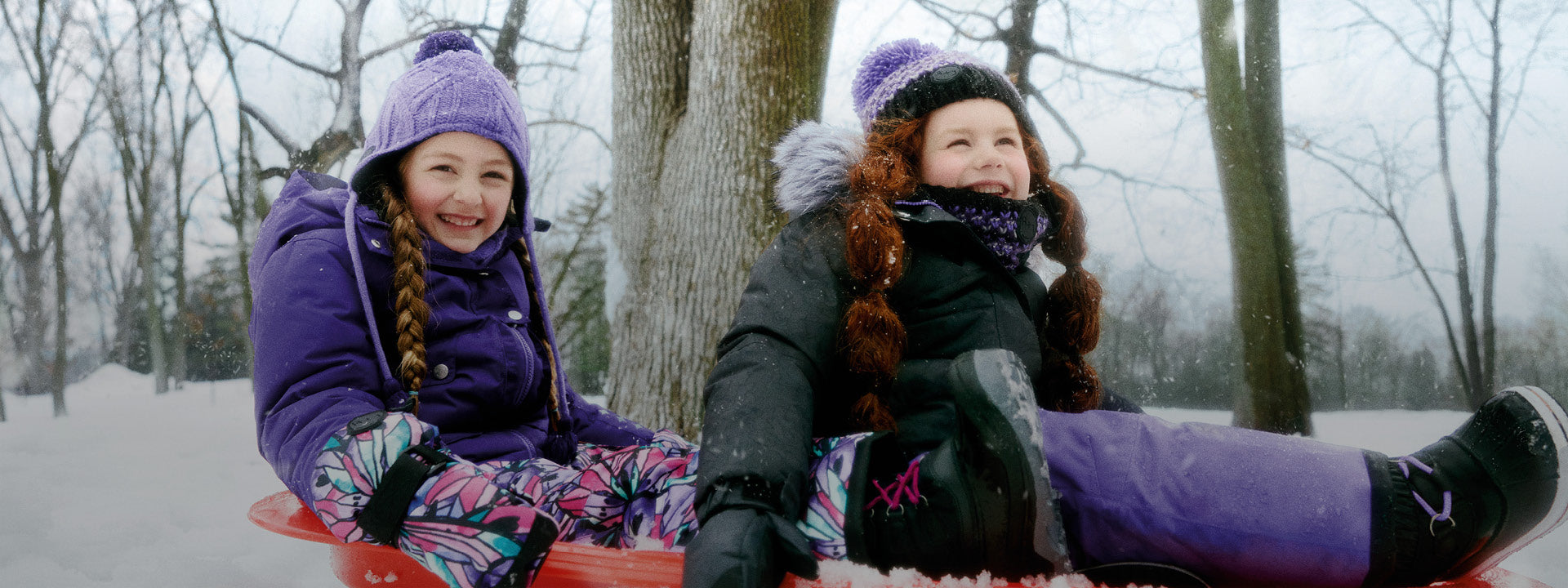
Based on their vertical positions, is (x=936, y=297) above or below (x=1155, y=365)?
above

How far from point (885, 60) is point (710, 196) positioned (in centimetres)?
108

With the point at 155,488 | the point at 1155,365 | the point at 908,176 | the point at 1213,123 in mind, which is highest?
the point at 1213,123

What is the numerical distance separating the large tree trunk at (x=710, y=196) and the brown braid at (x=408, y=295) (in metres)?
1.32

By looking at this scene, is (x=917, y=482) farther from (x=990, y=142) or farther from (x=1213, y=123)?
(x=1213, y=123)

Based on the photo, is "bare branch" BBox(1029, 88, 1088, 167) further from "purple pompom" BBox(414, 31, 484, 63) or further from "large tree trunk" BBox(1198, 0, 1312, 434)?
"purple pompom" BBox(414, 31, 484, 63)

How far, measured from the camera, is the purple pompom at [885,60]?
73.3 inches

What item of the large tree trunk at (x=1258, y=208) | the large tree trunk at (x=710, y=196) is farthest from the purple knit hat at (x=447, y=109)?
the large tree trunk at (x=1258, y=208)

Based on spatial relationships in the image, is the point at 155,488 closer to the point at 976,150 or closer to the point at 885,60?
the point at 885,60

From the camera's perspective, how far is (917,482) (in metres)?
1.17

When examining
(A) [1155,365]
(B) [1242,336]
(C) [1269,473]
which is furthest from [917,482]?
(A) [1155,365]

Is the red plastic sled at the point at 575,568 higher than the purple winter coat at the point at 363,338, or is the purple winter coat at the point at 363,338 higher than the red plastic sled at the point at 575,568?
the purple winter coat at the point at 363,338

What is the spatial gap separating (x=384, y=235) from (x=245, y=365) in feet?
18.5

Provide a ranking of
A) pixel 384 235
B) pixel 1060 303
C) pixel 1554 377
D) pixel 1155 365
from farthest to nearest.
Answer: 1. pixel 1155 365
2. pixel 1554 377
3. pixel 1060 303
4. pixel 384 235

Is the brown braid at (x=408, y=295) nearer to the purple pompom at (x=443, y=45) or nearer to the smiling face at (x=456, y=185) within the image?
the smiling face at (x=456, y=185)
